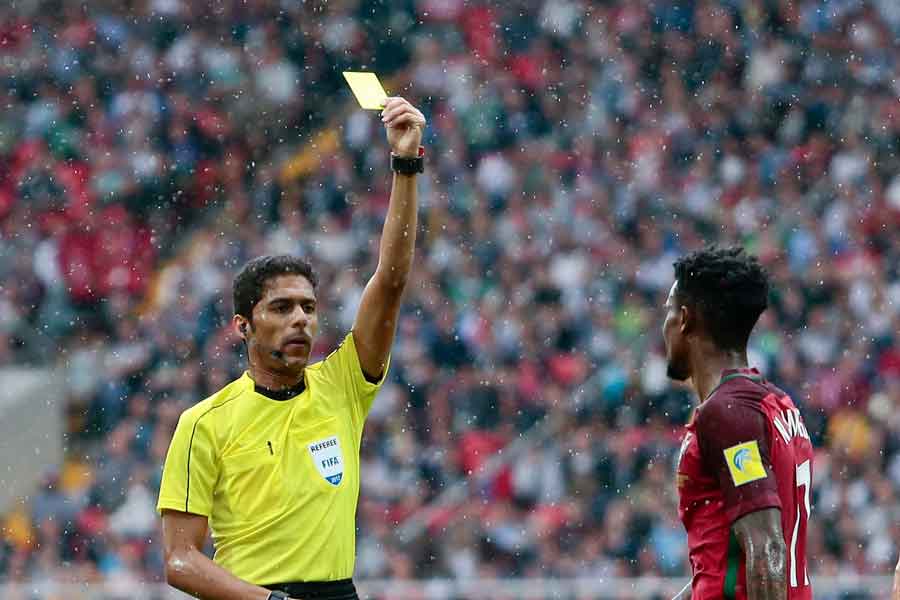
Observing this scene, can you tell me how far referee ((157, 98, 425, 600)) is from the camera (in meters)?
4.95

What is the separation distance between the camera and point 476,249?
13422 millimetres

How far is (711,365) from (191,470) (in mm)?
1557

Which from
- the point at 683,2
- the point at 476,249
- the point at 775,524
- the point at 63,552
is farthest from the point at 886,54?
the point at 775,524

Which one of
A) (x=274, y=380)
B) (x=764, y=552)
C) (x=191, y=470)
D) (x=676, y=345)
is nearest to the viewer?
(x=764, y=552)

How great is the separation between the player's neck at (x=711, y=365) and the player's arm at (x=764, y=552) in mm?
378

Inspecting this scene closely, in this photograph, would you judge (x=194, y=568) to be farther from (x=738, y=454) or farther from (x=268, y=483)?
(x=738, y=454)

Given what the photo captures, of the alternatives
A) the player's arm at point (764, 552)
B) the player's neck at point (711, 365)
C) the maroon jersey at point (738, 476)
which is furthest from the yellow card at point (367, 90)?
the player's arm at point (764, 552)

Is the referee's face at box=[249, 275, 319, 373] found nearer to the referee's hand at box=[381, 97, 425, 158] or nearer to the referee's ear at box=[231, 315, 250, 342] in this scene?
the referee's ear at box=[231, 315, 250, 342]

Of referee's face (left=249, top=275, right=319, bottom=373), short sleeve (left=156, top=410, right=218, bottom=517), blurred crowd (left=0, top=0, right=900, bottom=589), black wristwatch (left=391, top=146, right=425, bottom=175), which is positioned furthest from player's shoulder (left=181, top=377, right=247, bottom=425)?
blurred crowd (left=0, top=0, right=900, bottom=589)

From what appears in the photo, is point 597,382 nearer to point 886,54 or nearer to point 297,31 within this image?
point 886,54

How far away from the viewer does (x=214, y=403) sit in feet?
16.8

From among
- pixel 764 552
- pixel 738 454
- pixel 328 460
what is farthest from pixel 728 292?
pixel 328 460

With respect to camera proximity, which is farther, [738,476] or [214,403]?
[214,403]

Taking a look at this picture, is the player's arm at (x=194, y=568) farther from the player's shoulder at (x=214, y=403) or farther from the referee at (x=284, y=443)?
the player's shoulder at (x=214, y=403)
